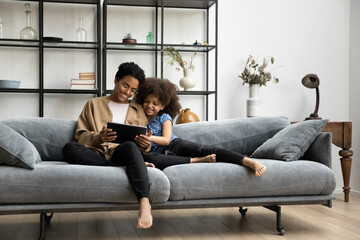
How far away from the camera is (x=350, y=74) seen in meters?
4.66

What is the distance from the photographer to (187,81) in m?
4.12

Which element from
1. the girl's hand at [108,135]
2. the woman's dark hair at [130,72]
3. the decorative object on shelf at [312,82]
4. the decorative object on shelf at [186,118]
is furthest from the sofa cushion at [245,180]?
the decorative object on shelf at [312,82]

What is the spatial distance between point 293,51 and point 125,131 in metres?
2.61

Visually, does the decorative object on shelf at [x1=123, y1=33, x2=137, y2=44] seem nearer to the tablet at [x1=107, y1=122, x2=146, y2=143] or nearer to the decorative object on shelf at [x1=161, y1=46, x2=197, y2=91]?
the decorative object on shelf at [x1=161, y1=46, x2=197, y2=91]

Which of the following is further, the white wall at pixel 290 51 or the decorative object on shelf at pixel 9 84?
the white wall at pixel 290 51

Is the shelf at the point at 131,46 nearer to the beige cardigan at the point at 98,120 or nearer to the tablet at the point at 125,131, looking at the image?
the beige cardigan at the point at 98,120

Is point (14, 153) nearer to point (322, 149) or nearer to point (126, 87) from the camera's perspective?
point (126, 87)

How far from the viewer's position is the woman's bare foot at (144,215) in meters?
2.24

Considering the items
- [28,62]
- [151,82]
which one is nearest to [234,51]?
[151,82]

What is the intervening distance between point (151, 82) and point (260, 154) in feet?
2.97

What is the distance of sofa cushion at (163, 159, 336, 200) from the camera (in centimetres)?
249

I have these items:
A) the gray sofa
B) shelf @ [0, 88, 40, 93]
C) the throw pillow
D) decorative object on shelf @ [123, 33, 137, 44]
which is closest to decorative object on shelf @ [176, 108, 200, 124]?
decorative object on shelf @ [123, 33, 137, 44]

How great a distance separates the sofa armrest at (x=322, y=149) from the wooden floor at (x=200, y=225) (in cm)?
46

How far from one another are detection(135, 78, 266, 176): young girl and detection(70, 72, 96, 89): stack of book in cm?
105
